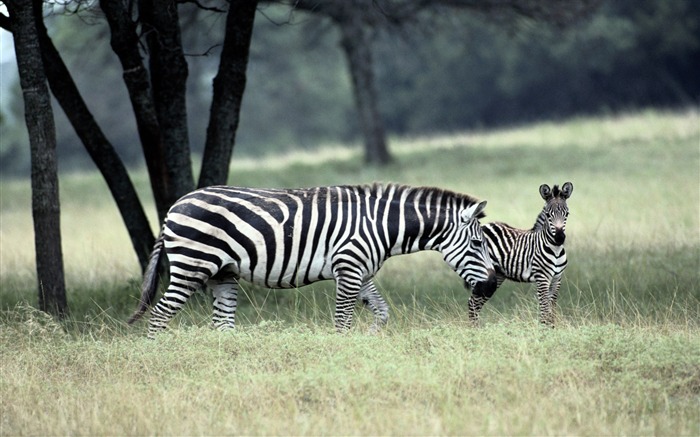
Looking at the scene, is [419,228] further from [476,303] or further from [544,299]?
[544,299]

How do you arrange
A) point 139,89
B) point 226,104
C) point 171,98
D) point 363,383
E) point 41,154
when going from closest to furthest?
1. point 363,383
2. point 41,154
3. point 139,89
4. point 171,98
5. point 226,104

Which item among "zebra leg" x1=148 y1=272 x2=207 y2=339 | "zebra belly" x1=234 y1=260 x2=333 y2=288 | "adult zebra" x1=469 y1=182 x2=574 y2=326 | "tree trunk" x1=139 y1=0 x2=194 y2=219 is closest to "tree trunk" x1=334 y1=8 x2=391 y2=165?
"tree trunk" x1=139 y1=0 x2=194 y2=219

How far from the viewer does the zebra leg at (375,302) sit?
963 centimetres

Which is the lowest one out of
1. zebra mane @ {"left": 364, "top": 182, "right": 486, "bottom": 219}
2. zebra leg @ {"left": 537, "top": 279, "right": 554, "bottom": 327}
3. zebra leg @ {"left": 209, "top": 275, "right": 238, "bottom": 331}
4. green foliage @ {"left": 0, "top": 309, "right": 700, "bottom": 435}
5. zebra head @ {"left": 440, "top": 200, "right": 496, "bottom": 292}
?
green foliage @ {"left": 0, "top": 309, "right": 700, "bottom": 435}

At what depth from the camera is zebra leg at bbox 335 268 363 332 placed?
9.15 meters

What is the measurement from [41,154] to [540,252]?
5472mm

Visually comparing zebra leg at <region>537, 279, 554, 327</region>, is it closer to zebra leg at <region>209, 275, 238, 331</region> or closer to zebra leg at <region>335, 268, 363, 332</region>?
zebra leg at <region>335, 268, 363, 332</region>

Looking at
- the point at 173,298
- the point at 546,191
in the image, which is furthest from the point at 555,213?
the point at 173,298

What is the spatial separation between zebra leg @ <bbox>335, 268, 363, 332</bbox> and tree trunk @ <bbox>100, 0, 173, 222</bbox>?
344 centimetres

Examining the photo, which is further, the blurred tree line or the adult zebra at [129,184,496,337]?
the blurred tree line

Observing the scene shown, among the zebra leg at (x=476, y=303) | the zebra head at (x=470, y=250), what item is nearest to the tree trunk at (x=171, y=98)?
the zebra head at (x=470, y=250)

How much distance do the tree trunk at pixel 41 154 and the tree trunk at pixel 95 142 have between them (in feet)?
4.01

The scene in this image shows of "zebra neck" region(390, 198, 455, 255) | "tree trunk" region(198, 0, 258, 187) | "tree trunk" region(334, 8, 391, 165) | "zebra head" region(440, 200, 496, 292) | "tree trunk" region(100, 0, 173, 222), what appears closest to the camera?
"zebra head" region(440, 200, 496, 292)

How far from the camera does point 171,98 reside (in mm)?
11875
